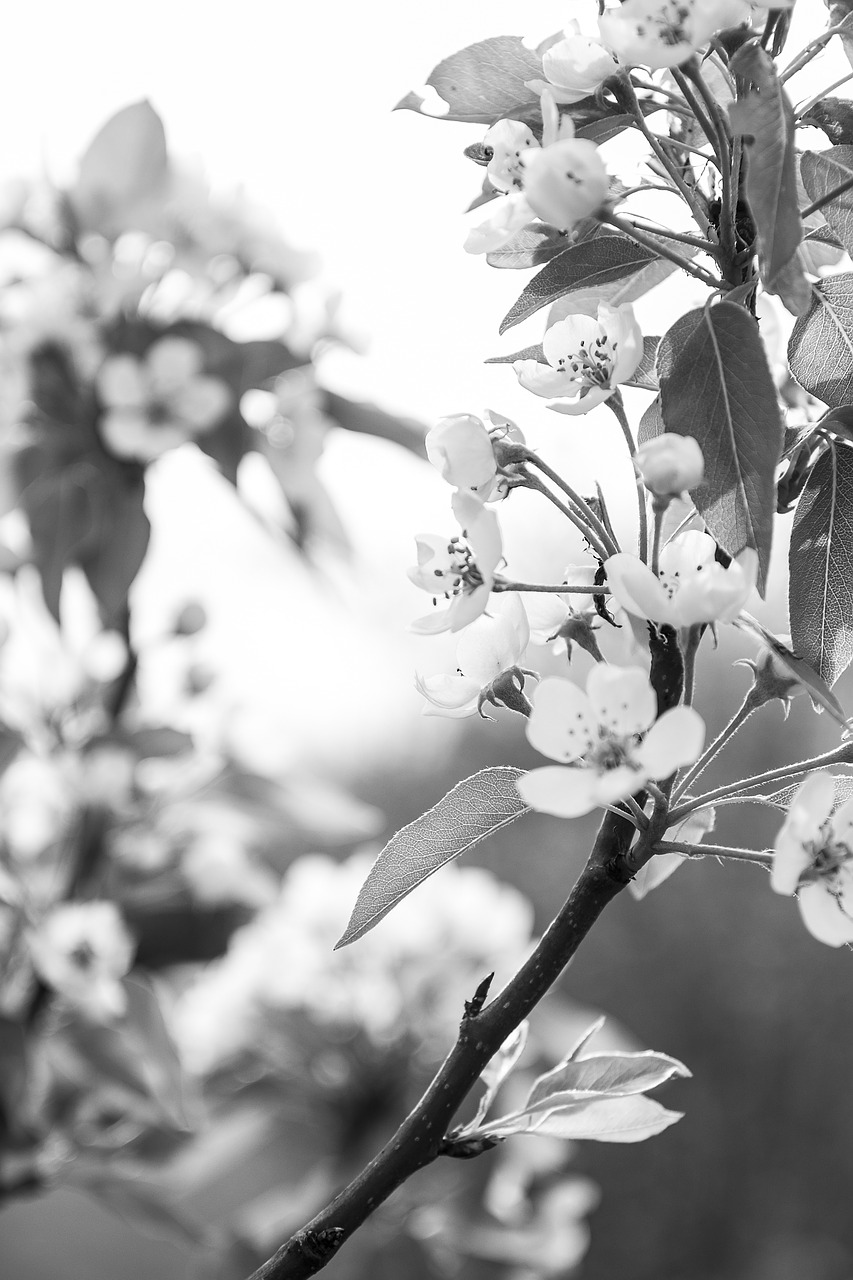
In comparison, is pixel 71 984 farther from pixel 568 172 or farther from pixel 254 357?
pixel 568 172

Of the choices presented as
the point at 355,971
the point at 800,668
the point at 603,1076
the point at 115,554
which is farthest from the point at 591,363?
the point at 355,971

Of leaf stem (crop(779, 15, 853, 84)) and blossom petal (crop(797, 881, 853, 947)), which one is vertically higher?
leaf stem (crop(779, 15, 853, 84))

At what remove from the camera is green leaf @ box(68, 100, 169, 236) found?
103cm

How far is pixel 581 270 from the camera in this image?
35 centimetres

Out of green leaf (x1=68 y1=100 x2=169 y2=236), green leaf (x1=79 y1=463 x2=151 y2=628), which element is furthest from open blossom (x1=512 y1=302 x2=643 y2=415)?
green leaf (x1=68 y1=100 x2=169 y2=236)

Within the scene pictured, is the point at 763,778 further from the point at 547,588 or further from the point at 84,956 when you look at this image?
the point at 84,956

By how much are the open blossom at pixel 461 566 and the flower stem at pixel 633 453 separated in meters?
0.04

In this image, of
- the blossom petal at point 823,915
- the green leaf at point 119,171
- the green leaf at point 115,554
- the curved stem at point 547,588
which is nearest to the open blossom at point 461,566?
the curved stem at point 547,588

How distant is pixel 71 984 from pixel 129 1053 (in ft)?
0.25

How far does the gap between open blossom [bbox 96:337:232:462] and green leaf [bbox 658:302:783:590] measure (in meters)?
0.73

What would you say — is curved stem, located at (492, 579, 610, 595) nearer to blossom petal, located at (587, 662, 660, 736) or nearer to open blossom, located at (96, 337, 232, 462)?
blossom petal, located at (587, 662, 660, 736)

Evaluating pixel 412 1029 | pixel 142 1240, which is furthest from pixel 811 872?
pixel 142 1240

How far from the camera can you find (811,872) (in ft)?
0.94

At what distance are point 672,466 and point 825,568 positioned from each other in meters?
0.07
